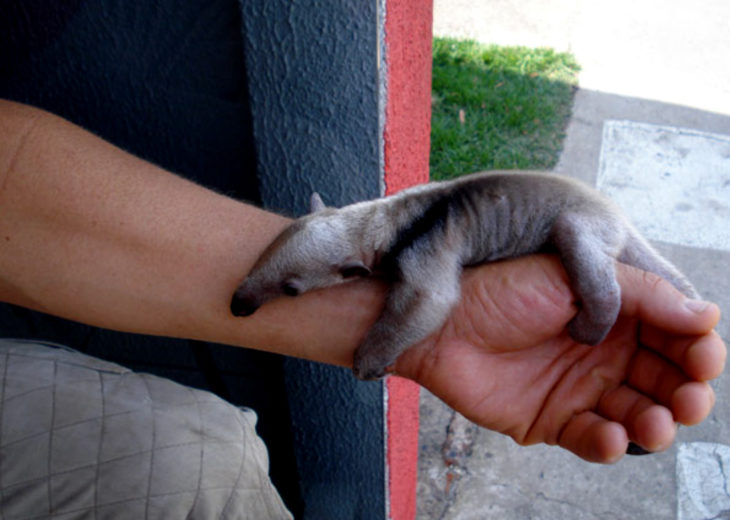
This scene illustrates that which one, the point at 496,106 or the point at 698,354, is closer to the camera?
the point at 698,354

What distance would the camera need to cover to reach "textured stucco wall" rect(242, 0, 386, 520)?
86.7 inches

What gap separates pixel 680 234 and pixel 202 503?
4198 millimetres

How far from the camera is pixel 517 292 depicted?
198 centimetres

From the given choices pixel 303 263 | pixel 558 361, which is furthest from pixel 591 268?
pixel 303 263

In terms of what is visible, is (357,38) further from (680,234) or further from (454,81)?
(454,81)

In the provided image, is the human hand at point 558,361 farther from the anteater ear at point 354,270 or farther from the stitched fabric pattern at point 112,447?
the stitched fabric pattern at point 112,447

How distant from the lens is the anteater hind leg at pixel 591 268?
1.91 meters

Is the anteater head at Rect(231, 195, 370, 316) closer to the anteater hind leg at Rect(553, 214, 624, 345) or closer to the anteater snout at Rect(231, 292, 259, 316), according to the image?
the anteater snout at Rect(231, 292, 259, 316)

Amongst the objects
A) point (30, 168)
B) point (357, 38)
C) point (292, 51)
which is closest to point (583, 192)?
point (357, 38)

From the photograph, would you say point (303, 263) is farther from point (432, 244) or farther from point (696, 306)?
point (696, 306)

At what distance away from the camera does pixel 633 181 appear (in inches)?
209

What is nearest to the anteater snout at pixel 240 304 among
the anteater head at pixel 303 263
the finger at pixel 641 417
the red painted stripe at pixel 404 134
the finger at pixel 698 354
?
the anteater head at pixel 303 263

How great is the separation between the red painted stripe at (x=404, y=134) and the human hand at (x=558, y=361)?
62 centimetres

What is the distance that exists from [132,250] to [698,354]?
1.62 meters
